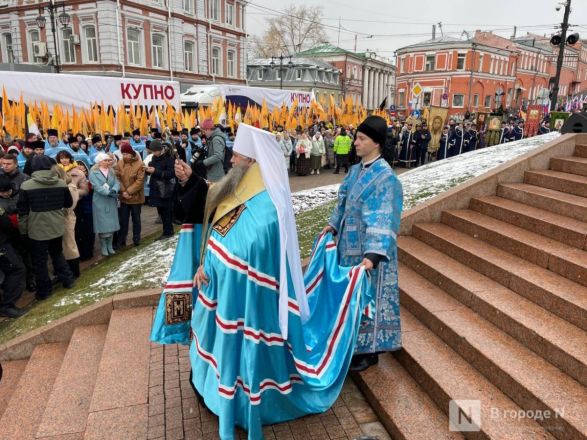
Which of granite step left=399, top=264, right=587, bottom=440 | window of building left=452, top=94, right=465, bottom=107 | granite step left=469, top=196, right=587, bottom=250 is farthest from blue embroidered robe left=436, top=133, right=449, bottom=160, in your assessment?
window of building left=452, top=94, right=465, bottom=107

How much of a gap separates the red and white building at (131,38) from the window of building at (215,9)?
0.02 metres

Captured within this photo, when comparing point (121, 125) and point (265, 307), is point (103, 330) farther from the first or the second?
point (121, 125)

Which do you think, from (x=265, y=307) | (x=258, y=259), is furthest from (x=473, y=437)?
(x=258, y=259)

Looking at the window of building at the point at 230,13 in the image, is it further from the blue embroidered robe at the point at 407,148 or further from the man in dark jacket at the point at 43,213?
the man in dark jacket at the point at 43,213

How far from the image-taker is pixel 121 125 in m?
12.1

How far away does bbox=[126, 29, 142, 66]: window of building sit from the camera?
28031 mm

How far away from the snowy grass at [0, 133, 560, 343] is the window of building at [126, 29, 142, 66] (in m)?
23.7

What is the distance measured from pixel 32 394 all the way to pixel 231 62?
3547cm

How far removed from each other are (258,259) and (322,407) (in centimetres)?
120

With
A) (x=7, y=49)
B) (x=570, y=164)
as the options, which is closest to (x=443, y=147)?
(x=570, y=164)

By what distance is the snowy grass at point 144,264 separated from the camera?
17.5ft

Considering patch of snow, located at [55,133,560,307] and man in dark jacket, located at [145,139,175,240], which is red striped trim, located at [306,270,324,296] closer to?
patch of snow, located at [55,133,560,307]

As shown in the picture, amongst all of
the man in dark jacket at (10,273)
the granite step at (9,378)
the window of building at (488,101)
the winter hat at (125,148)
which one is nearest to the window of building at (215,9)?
the winter hat at (125,148)

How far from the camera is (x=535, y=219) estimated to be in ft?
16.2
